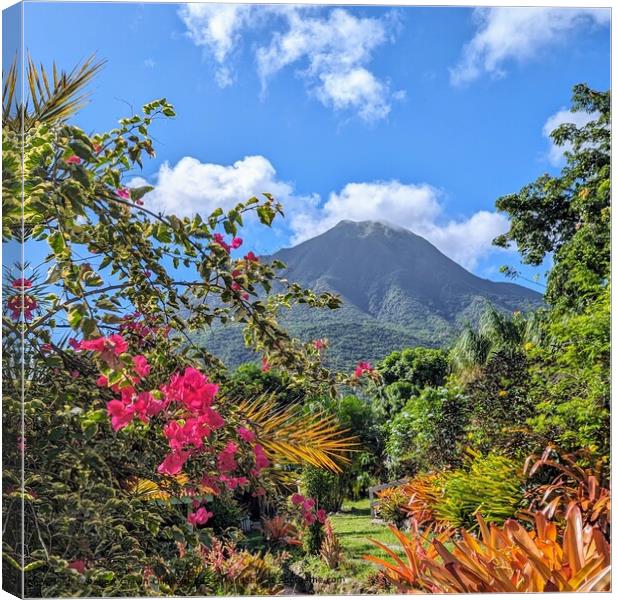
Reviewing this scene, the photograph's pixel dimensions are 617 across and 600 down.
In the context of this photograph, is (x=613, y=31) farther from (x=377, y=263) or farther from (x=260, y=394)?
(x=260, y=394)

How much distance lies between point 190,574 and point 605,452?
246 centimetres

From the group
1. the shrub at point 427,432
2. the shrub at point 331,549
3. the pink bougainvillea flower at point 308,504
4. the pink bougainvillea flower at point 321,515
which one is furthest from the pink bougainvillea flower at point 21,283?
the shrub at point 427,432

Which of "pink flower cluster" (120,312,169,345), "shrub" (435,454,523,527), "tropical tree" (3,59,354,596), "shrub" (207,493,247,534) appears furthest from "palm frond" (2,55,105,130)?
"shrub" (435,454,523,527)

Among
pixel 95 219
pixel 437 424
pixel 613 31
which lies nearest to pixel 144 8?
pixel 95 219

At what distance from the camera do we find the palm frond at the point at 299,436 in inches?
167

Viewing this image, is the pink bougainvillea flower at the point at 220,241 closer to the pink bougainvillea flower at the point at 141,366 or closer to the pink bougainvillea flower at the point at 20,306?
the pink bougainvillea flower at the point at 141,366

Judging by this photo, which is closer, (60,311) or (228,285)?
(228,285)

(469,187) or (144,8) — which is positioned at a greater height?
(144,8)

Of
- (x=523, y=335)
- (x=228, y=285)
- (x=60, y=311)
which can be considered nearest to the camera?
(x=228, y=285)

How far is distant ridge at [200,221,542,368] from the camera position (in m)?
4.26

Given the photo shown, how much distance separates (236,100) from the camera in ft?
13.8

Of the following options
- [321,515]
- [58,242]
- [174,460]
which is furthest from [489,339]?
[58,242]

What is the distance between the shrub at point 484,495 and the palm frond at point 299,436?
2.06 ft

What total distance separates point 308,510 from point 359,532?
611 mm
